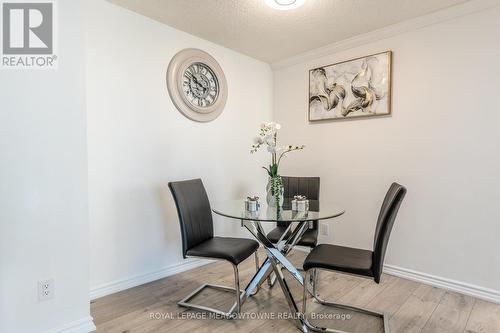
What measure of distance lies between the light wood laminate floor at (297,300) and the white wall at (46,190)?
35cm

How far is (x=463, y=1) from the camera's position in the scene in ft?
7.15

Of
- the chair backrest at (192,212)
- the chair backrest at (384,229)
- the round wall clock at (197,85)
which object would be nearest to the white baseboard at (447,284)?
the chair backrest at (384,229)

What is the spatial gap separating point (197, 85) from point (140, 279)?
1.85 meters

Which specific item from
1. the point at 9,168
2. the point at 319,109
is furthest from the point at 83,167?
the point at 319,109

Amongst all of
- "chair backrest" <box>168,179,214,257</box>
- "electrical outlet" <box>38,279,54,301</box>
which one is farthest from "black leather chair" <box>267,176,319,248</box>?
"electrical outlet" <box>38,279,54,301</box>

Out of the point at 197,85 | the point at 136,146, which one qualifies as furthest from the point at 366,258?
the point at 197,85

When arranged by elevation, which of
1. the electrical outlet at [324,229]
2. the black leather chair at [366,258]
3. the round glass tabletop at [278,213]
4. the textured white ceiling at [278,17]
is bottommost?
the electrical outlet at [324,229]

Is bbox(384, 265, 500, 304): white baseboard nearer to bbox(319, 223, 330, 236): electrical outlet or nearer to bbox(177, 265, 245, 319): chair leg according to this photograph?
bbox(319, 223, 330, 236): electrical outlet

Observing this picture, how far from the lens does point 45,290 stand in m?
1.63

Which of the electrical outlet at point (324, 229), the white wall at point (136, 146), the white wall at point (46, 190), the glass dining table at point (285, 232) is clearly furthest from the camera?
the electrical outlet at point (324, 229)

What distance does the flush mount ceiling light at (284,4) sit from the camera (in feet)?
6.84

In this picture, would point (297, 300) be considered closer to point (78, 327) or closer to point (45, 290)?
point (78, 327)

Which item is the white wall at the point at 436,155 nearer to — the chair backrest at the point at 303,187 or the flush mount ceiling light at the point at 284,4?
the chair backrest at the point at 303,187

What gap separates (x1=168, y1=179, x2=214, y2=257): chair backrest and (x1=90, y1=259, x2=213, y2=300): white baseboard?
0.60 m
